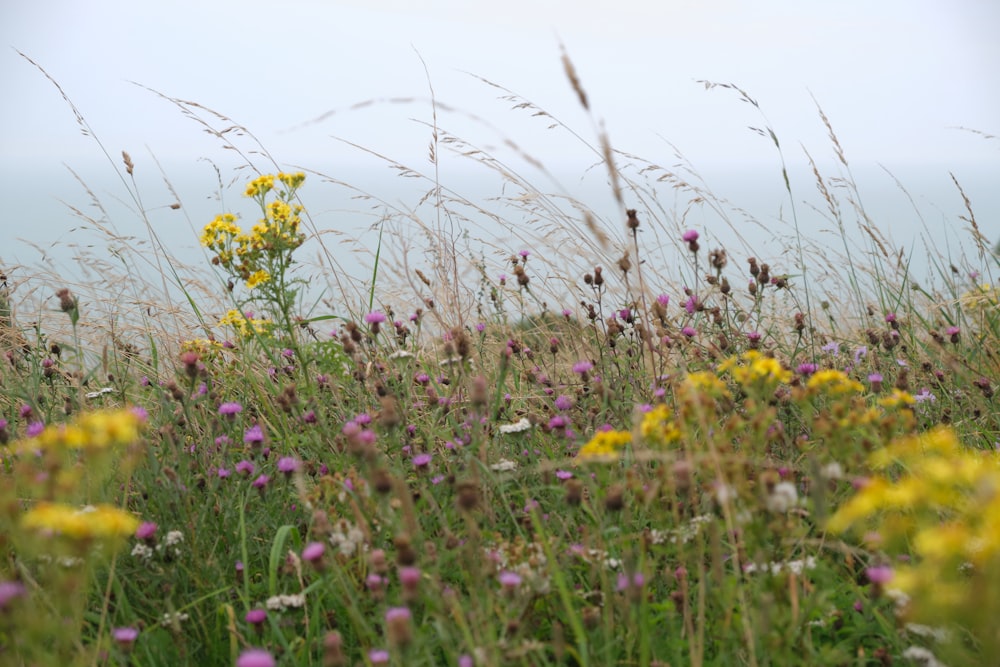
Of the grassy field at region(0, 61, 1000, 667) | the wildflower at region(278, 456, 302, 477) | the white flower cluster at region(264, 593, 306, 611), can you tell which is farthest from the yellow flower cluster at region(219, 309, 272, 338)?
the white flower cluster at region(264, 593, 306, 611)

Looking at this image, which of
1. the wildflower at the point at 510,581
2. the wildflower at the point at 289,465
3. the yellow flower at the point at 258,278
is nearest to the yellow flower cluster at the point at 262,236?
the yellow flower at the point at 258,278

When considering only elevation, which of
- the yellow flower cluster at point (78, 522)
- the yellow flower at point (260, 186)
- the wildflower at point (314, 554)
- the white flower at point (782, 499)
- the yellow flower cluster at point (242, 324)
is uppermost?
the yellow flower at point (260, 186)

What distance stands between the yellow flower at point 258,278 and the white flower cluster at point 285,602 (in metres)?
1.50

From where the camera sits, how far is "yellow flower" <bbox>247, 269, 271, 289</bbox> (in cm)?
303

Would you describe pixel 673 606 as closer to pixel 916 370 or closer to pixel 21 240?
pixel 916 370

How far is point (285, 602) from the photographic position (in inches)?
70.7

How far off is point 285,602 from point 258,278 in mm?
1550

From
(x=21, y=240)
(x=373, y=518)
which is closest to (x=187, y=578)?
(x=373, y=518)

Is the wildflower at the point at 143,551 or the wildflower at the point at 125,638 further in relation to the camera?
the wildflower at the point at 143,551

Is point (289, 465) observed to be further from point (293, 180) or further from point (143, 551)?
point (293, 180)

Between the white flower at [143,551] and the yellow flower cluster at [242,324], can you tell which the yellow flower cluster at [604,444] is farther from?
the yellow flower cluster at [242,324]

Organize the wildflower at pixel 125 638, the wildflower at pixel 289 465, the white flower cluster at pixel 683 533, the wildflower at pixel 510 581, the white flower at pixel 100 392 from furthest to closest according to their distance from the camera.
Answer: the white flower at pixel 100 392 → the wildflower at pixel 289 465 → the white flower cluster at pixel 683 533 → the wildflower at pixel 125 638 → the wildflower at pixel 510 581

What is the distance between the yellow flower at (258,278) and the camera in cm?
303

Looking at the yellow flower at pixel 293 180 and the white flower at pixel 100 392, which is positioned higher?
the yellow flower at pixel 293 180
